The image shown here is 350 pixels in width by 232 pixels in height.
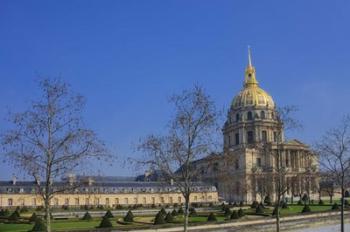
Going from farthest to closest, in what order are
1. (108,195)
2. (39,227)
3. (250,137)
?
(250,137)
(108,195)
(39,227)

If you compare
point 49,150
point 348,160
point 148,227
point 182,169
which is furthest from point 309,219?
point 49,150

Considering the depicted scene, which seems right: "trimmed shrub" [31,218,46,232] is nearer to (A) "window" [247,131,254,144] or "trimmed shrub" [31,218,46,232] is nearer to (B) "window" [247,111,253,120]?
(B) "window" [247,111,253,120]

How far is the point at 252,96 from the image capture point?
11612 centimetres

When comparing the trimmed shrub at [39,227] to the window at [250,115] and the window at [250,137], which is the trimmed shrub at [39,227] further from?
the window at [250,137]

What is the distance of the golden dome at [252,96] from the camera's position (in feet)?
377

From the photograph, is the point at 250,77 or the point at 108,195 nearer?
the point at 108,195

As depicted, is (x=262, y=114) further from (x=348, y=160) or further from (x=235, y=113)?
(x=348, y=160)

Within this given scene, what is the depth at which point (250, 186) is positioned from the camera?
252ft

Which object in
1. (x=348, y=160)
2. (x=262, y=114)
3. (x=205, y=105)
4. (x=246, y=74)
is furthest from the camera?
(x=246, y=74)

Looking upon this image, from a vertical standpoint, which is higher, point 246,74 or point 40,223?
point 246,74

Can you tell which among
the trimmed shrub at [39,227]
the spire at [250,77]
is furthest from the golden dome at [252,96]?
the trimmed shrub at [39,227]

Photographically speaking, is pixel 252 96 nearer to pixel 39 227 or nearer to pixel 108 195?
pixel 108 195

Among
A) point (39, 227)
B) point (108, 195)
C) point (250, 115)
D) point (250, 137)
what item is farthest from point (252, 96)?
point (39, 227)

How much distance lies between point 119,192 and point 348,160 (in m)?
58.5
